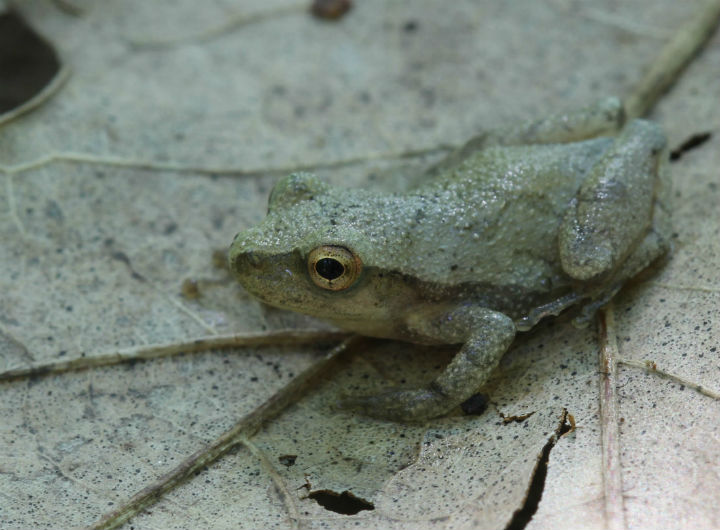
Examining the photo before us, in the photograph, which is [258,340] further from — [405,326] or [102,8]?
[102,8]

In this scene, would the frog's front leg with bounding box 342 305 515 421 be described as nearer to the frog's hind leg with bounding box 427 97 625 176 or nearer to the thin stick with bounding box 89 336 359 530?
the thin stick with bounding box 89 336 359 530

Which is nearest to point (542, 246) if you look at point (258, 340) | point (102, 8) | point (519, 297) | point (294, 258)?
point (519, 297)

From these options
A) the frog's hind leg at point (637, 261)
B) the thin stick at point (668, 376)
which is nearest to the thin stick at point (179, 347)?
the frog's hind leg at point (637, 261)

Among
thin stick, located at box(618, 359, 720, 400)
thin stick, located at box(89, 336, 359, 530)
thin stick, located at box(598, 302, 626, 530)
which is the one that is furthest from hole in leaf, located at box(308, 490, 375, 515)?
thin stick, located at box(618, 359, 720, 400)

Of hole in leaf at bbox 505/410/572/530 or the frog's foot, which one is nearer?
hole in leaf at bbox 505/410/572/530

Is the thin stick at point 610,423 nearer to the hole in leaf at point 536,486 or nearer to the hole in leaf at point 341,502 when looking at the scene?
the hole in leaf at point 536,486

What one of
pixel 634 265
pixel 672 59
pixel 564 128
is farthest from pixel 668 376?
pixel 672 59

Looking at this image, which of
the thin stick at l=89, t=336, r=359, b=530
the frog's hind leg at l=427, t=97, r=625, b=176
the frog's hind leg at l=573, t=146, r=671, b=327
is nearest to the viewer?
the thin stick at l=89, t=336, r=359, b=530
